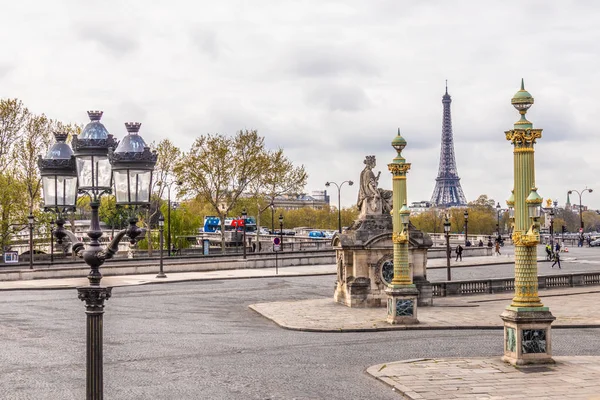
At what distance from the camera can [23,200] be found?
196ft

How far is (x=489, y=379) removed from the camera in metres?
15.3

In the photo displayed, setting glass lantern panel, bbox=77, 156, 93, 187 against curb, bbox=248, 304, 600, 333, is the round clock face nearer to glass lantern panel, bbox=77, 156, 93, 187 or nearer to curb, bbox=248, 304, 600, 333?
curb, bbox=248, 304, 600, 333

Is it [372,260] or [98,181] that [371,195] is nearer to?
[372,260]

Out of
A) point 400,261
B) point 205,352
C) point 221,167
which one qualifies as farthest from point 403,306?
point 221,167

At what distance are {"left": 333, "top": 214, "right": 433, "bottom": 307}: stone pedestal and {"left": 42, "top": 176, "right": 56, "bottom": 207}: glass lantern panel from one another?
65.7ft

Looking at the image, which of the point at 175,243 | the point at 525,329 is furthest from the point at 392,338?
the point at 175,243

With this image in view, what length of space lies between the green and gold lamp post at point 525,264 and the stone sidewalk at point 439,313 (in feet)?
23.2

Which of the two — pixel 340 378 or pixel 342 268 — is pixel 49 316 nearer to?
pixel 342 268

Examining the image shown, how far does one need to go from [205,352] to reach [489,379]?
7177 mm

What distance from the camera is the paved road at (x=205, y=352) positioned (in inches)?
582

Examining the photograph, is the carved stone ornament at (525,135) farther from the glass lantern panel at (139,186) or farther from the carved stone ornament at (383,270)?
the carved stone ornament at (383,270)

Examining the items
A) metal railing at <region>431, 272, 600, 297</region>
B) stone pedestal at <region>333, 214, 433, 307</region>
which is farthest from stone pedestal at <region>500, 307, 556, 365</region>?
metal railing at <region>431, 272, 600, 297</region>

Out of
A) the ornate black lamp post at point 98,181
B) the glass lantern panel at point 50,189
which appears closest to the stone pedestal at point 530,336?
the ornate black lamp post at point 98,181

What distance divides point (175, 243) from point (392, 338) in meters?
56.9
